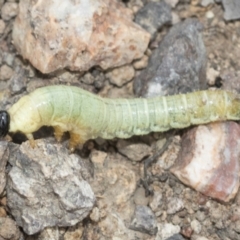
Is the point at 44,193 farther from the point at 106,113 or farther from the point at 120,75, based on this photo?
the point at 120,75

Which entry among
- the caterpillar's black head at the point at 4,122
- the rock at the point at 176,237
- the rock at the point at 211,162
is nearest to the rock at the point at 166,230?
the rock at the point at 176,237

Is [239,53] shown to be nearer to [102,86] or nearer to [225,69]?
[225,69]

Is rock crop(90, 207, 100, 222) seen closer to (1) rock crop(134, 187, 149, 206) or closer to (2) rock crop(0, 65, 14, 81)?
(1) rock crop(134, 187, 149, 206)

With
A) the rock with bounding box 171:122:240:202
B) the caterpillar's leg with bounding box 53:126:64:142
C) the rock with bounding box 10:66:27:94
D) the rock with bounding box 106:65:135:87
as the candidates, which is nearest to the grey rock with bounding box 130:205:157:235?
the rock with bounding box 171:122:240:202

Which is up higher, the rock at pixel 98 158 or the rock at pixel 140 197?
the rock at pixel 98 158

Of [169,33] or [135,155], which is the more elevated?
[169,33]

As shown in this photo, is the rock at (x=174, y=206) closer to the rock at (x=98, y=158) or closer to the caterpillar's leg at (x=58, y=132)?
the rock at (x=98, y=158)

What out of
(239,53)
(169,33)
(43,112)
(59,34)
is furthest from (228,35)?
(43,112)
